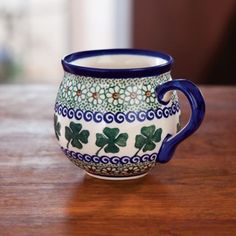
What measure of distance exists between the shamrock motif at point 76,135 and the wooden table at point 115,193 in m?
0.06

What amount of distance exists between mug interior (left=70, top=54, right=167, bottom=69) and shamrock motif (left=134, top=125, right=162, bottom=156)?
0.12 meters

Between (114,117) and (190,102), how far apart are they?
88 mm

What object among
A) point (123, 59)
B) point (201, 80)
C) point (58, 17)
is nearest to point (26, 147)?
point (123, 59)

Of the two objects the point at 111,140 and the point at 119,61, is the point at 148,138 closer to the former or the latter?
the point at 111,140

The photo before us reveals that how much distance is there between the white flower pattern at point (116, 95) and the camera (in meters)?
0.62

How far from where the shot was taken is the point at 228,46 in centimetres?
207

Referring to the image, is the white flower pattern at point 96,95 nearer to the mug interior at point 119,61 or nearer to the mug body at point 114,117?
the mug body at point 114,117

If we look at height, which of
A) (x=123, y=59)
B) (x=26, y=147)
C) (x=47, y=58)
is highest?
(x=123, y=59)

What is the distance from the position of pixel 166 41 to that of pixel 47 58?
68 cm

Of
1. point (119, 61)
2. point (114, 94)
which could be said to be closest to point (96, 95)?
point (114, 94)

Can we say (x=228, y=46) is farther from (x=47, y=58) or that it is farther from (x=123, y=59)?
(x=123, y=59)

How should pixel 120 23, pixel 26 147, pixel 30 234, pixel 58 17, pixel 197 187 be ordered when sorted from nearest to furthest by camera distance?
pixel 30 234 → pixel 197 187 → pixel 26 147 → pixel 120 23 → pixel 58 17

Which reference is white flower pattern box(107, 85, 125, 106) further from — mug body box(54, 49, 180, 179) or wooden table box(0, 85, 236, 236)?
wooden table box(0, 85, 236, 236)

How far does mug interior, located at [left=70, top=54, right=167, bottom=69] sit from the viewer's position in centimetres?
73
